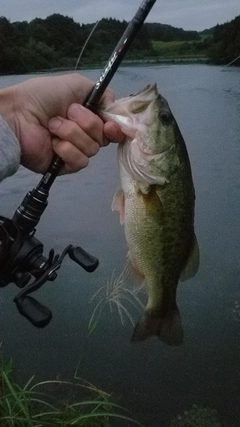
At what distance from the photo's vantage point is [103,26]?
275cm

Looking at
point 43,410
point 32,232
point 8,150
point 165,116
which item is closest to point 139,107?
point 165,116

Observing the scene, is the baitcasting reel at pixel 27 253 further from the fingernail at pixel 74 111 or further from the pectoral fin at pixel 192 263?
the pectoral fin at pixel 192 263

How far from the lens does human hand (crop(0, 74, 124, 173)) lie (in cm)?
206

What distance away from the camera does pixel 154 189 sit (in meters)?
2.13

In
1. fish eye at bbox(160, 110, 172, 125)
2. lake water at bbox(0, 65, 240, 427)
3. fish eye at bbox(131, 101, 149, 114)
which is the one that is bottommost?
lake water at bbox(0, 65, 240, 427)

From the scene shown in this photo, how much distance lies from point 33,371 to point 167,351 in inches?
55.0

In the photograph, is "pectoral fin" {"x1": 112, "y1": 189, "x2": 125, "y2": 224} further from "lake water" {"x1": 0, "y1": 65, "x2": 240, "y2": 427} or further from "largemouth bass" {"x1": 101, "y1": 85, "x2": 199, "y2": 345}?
"lake water" {"x1": 0, "y1": 65, "x2": 240, "y2": 427}

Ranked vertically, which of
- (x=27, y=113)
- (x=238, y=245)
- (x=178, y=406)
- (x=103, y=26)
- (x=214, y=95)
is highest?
(x=103, y=26)

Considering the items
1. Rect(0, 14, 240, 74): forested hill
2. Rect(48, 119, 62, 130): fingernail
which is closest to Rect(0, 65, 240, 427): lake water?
Rect(0, 14, 240, 74): forested hill

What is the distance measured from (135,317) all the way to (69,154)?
4536 millimetres

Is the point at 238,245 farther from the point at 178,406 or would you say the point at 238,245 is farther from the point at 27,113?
the point at 27,113

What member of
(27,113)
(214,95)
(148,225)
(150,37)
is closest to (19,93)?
(27,113)

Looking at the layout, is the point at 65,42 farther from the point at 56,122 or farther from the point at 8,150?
the point at 8,150

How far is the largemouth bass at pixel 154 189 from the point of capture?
206 centimetres
